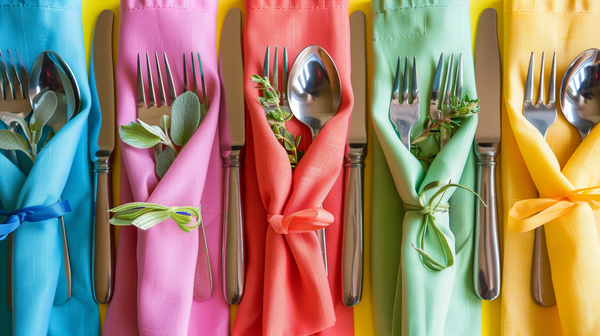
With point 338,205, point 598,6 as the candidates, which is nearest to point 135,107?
point 338,205

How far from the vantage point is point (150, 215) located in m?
0.64

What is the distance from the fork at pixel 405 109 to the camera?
0.71 m

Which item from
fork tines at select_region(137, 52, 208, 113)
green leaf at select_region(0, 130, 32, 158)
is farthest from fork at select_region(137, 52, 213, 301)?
green leaf at select_region(0, 130, 32, 158)

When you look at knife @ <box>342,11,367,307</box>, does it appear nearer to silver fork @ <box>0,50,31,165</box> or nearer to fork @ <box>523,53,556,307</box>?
fork @ <box>523,53,556,307</box>

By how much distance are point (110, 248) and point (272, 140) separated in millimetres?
368

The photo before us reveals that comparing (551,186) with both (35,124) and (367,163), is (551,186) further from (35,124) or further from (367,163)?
(35,124)

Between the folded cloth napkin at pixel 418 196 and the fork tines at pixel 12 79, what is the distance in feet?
2.21

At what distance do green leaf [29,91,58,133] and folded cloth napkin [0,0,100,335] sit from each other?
0.15 feet

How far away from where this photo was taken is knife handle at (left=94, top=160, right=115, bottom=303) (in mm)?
697

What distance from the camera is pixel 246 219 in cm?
73

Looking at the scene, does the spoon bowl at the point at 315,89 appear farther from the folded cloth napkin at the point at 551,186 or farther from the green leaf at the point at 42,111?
the green leaf at the point at 42,111

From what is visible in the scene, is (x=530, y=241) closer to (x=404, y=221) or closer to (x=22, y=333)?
(x=404, y=221)

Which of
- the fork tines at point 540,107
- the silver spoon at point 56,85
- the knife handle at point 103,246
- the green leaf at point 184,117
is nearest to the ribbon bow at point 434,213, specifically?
the fork tines at point 540,107

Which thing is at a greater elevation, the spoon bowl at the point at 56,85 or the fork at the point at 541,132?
the spoon bowl at the point at 56,85
